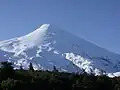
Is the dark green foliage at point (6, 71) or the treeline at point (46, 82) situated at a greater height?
the dark green foliage at point (6, 71)

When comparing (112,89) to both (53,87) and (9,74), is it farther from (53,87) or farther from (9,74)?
(9,74)

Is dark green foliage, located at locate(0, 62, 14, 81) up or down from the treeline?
up

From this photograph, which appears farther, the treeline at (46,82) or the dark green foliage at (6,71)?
the dark green foliage at (6,71)

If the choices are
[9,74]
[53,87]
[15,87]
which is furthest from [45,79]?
[15,87]

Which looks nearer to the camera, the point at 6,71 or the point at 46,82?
the point at 46,82

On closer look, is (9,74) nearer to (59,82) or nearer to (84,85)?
(59,82)

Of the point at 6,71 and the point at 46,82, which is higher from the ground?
the point at 6,71

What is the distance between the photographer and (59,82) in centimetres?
9731

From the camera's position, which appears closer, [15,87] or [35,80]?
[15,87]

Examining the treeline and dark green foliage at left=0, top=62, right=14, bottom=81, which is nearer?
the treeline

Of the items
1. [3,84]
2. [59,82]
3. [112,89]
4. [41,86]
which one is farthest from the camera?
[112,89]

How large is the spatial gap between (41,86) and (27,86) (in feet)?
19.6

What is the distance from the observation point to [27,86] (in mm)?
85750

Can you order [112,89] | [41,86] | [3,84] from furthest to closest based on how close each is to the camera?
[112,89]
[41,86]
[3,84]
